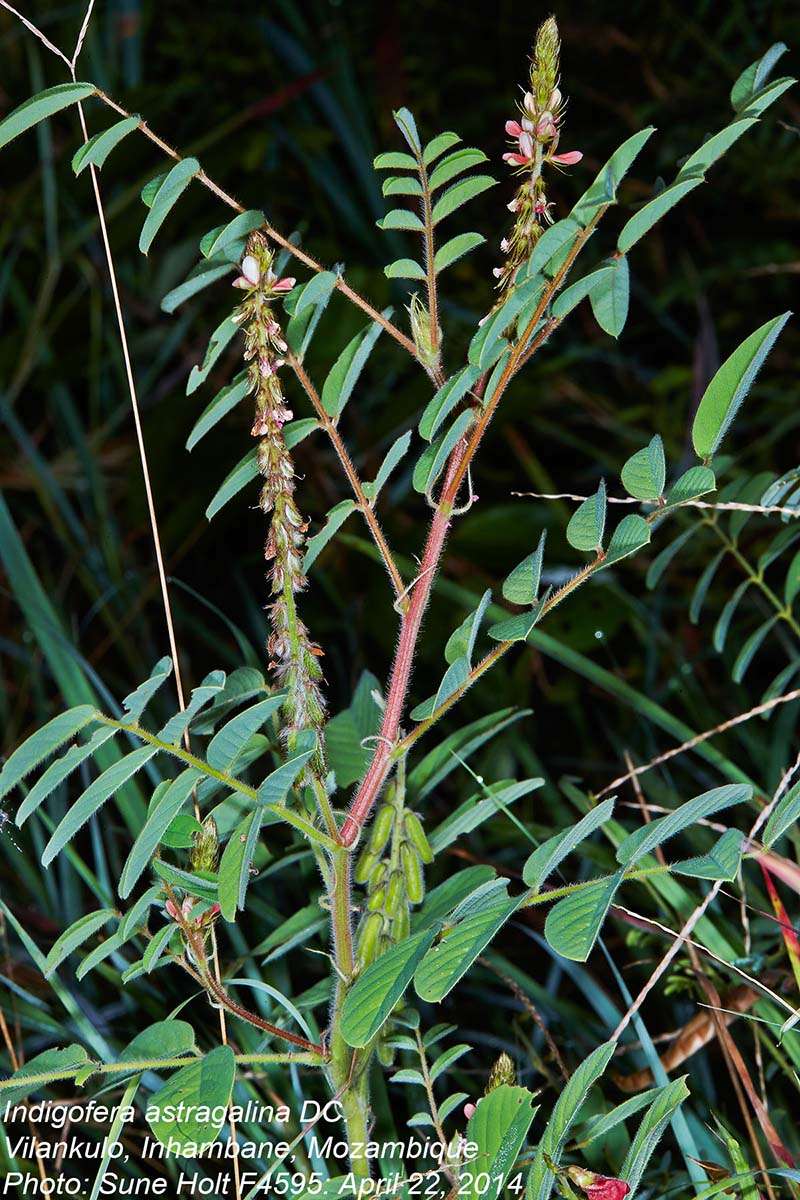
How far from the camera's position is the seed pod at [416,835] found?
2.08ft

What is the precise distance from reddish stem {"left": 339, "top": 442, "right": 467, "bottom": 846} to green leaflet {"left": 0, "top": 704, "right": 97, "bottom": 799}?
0.13 metres

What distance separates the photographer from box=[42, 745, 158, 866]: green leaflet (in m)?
0.53

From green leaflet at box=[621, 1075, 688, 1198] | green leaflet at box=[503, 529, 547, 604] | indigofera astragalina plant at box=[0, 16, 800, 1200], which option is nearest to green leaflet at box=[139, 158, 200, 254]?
indigofera astragalina plant at box=[0, 16, 800, 1200]

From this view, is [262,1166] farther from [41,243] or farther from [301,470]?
[41,243]

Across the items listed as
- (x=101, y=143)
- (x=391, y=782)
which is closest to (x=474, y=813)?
(x=391, y=782)

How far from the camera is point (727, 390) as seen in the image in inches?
22.7

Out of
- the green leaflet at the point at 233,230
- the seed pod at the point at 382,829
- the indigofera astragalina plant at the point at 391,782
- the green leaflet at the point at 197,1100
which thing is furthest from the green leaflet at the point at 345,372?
the green leaflet at the point at 197,1100

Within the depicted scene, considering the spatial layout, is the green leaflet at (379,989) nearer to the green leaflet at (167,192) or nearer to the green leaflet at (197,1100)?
the green leaflet at (197,1100)

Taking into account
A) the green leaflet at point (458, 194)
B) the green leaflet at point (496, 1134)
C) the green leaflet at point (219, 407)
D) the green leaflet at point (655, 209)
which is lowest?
the green leaflet at point (496, 1134)

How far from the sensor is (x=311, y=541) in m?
0.63

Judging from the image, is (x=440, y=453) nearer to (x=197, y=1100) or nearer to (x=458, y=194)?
(x=458, y=194)

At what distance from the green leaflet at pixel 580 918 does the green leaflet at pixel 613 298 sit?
0.25 meters

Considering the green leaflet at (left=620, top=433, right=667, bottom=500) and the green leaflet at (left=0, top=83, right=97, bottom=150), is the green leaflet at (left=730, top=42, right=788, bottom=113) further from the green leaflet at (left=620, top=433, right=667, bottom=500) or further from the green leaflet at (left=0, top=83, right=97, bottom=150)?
the green leaflet at (left=0, top=83, right=97, bottom=150)

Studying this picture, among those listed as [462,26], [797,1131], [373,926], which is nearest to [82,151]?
[373,926]
